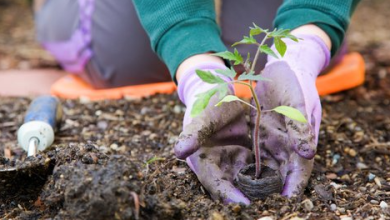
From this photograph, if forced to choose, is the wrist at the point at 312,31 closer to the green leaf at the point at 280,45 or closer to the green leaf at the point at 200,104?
the green leaf at the point at 280,45

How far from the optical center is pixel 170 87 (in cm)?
190

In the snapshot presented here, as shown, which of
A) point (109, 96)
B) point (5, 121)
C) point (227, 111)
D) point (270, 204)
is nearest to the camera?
point (270, 204)

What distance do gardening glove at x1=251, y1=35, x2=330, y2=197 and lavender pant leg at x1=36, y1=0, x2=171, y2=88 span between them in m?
0.79

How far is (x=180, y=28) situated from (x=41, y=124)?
0.42 m

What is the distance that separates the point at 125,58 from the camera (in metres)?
1.99

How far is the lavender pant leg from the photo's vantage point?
1975 mm

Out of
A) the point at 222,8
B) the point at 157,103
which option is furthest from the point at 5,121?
the point at 222,8

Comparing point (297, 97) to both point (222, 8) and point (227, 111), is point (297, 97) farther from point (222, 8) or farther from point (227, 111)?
point (222, 8)

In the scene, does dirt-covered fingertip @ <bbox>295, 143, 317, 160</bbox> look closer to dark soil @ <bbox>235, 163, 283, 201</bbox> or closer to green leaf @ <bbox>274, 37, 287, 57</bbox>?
dark soil @ <bbox>235, 163, 283, 201</bbox>

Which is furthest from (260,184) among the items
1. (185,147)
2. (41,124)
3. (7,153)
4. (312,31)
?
(7,153)

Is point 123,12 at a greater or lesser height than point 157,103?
greater

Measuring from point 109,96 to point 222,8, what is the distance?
51 centimetres

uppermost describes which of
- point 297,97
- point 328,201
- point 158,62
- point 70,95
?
point 297,97

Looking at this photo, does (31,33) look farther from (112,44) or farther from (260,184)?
(260,184)
